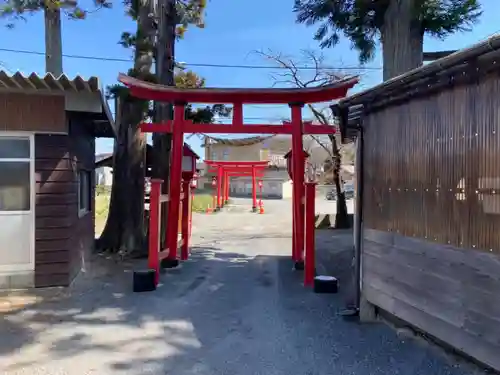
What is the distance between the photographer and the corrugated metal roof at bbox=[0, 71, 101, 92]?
5953 millimetres

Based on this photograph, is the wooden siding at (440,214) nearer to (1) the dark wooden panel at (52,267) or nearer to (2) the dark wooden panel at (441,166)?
(2) the dark wooden panel at (441,166)

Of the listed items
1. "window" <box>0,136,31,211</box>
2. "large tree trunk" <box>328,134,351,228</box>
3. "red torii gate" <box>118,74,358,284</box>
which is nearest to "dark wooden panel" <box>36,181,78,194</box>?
"window" <box>0,136,31,211</box>

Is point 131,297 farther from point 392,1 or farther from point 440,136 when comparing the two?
point 392,1

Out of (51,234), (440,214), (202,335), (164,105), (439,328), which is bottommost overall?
(202,335)

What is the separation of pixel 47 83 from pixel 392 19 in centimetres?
559

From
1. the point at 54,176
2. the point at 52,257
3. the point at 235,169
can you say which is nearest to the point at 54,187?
the point at 54,176

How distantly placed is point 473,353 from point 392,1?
6115 mm

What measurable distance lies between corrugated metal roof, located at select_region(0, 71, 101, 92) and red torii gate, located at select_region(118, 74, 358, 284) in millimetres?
1317

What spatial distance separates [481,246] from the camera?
3.58m

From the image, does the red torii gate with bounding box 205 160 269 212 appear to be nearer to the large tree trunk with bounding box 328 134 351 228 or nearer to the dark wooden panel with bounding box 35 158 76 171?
the large tree trunk with bounding box 328 134 351 228

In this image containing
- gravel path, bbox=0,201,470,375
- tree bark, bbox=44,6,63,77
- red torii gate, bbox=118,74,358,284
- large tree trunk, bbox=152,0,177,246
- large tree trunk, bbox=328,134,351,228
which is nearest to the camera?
gravel path, bbox=0,201,470,375

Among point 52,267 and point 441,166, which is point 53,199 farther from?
point 441,166

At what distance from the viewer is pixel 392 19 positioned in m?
7.78

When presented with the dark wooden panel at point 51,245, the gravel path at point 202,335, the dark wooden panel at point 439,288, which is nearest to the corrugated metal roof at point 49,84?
the dark wooden panel at point 51,245
